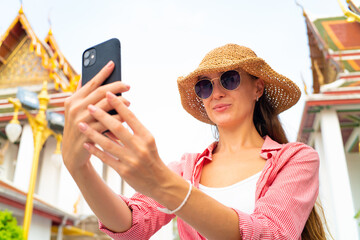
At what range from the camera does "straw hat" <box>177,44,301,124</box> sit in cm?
164

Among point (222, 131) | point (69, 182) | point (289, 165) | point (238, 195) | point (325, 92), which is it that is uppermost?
point (325, 92)

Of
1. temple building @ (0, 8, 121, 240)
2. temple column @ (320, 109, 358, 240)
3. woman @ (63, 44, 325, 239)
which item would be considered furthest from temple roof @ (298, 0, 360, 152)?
woman @ (63, 44, 325, 239)

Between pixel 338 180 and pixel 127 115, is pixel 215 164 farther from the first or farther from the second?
pixel 338 180

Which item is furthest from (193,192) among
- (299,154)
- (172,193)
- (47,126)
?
(47,126)

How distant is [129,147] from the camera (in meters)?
0.86

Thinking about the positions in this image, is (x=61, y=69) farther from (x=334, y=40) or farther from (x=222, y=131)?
(x=222, y=131)

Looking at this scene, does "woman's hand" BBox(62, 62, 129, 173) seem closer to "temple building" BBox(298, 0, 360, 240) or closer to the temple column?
"temple building" BBox(298, 0, 360, 240)

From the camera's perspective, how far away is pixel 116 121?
858 millimetres

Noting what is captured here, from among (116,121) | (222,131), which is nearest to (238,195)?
(222,131)

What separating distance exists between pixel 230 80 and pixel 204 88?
0.43 feet

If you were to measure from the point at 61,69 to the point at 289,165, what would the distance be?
478 inches

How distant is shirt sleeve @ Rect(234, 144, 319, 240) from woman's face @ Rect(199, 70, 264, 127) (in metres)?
0.31

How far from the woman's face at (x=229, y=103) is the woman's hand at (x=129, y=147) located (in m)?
0.84

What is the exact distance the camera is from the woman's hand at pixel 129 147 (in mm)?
854
